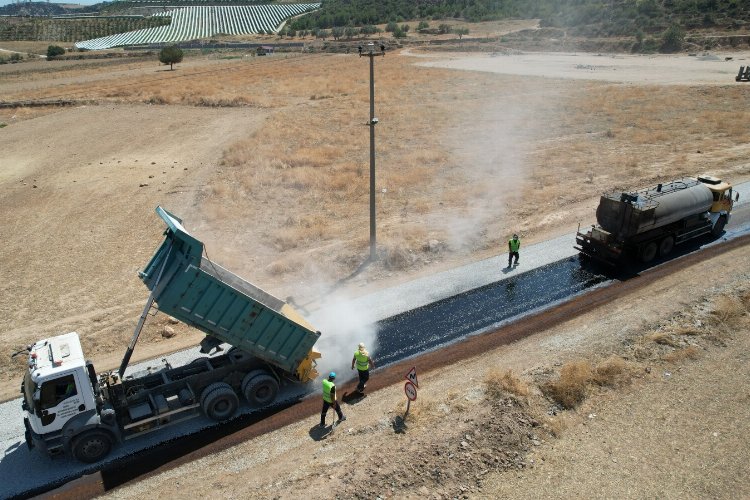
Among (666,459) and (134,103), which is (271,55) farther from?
(666,459)

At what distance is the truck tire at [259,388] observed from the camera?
13109mm

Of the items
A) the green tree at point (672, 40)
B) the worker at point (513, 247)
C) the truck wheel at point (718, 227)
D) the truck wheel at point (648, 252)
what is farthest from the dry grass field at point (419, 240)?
the green tree at point (672, 40)

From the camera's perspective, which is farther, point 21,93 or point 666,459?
point 21,93

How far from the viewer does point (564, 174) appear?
30.9 metres

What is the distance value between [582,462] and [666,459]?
1.68 m

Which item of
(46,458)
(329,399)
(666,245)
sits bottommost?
(46,458)

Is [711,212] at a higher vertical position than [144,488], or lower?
higher

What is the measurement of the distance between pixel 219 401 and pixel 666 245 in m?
16.8

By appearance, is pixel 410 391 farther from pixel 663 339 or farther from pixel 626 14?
pixel 626 14

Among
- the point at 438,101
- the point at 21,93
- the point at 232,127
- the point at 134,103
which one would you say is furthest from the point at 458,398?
the point at 21,93

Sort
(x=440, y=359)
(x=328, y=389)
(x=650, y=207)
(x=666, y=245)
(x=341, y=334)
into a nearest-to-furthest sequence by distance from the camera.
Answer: (x=328, y=389) → (x=440, y=359) → (x=341, y=334) → (x=650, y=207) → (x=666, y=245)

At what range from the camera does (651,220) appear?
64.2 feet

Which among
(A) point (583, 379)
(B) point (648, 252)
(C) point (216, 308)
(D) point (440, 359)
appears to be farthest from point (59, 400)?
(B) point (648, 252)

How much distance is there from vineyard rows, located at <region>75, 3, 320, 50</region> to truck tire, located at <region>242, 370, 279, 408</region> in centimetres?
13941
